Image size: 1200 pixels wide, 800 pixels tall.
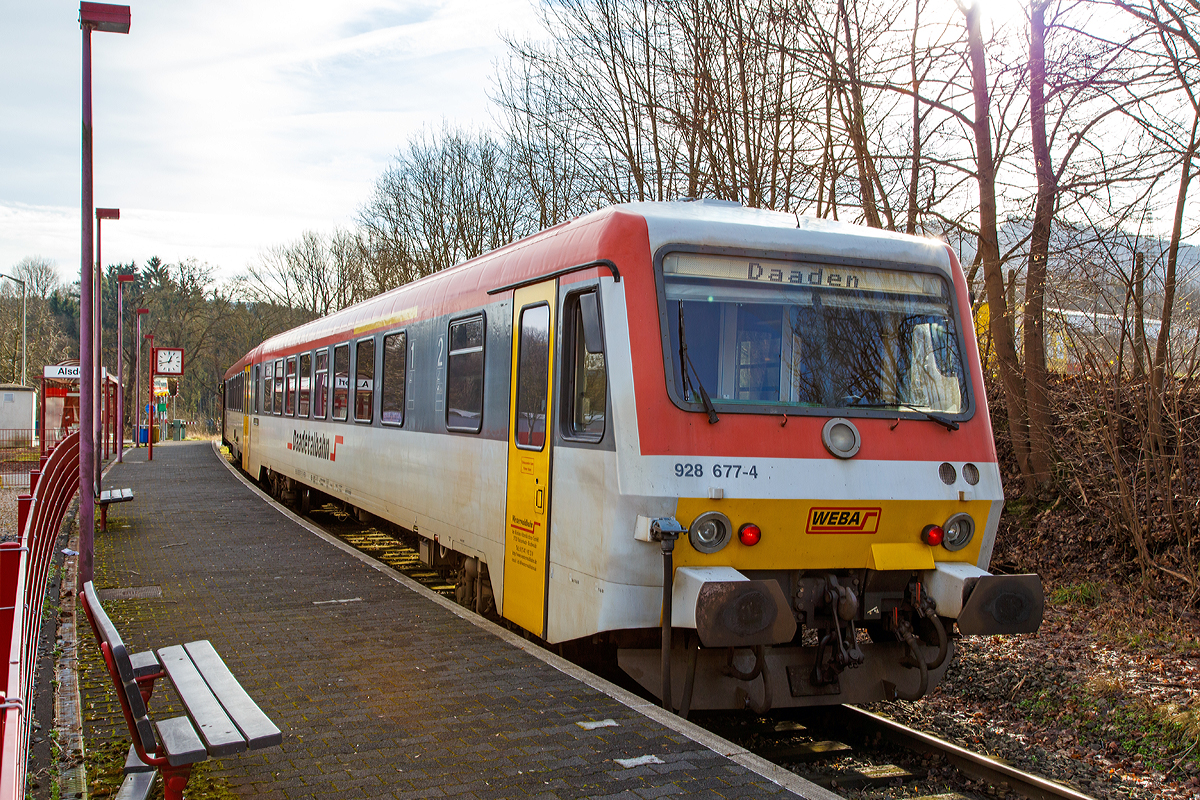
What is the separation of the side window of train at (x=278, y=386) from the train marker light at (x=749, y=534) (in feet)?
47.0

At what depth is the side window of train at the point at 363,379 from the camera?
1196 cm

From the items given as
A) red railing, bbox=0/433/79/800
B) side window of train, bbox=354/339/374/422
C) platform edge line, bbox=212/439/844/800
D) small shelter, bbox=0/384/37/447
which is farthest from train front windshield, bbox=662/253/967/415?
small shelter, bbox=0/384/37/447

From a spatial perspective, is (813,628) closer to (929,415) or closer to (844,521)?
(844,521)

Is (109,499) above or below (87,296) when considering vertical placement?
below

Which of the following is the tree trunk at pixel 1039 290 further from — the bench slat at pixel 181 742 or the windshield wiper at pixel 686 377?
the bench slat at pixel 181 742

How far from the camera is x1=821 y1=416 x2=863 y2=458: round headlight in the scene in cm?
590

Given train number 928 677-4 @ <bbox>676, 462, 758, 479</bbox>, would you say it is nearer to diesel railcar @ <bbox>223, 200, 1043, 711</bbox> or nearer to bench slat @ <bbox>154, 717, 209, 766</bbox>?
diesel railcar @ <bbox>223, 200, 1043, 711</bbox>

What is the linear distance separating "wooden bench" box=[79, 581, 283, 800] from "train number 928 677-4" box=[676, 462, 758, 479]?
2.54 metres

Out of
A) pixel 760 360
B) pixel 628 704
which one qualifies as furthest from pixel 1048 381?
pixel 628 704

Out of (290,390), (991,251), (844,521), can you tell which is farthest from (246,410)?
(844,521)

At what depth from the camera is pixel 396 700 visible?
225 inches

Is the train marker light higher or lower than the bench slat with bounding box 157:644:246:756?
higher

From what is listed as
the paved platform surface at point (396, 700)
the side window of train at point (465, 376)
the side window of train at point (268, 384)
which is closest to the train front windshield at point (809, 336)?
the paved platform surface at point (396, 700)

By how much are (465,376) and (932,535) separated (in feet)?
13.2
